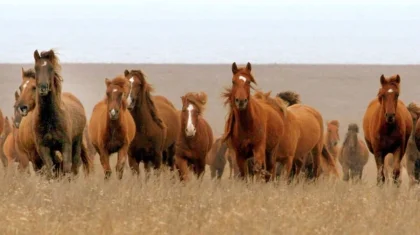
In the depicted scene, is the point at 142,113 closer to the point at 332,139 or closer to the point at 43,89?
the point at 43,89

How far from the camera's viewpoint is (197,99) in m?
16.3

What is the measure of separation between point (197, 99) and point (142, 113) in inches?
35.2

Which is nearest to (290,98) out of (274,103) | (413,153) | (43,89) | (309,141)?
(309,141)

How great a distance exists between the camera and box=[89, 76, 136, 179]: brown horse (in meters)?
15.0

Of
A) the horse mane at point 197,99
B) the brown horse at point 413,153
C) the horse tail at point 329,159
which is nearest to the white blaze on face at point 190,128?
the horse mane at point 197,99

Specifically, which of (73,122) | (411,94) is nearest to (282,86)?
(411,94)

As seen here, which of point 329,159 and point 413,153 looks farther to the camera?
point 329,159

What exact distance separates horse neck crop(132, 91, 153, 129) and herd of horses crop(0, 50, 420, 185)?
0.05ft

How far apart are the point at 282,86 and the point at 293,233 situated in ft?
170

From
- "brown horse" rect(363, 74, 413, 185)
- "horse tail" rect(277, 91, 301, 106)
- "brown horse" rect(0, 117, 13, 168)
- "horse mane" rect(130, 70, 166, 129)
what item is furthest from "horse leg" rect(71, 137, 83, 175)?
"brown horse" rect(0, 117, 13, 168)

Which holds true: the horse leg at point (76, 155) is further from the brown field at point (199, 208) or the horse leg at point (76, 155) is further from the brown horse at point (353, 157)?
the brown horse at point (353, 157)

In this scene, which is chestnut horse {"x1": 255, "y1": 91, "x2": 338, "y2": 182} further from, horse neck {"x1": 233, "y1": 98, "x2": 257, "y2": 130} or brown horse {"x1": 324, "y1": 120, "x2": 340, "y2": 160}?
brown horse {"x1": 324, "y1": 120, "x2": 340, "y2": 160}

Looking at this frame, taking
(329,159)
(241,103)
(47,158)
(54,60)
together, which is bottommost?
(329,159)

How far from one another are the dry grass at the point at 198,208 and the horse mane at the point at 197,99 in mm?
2815
